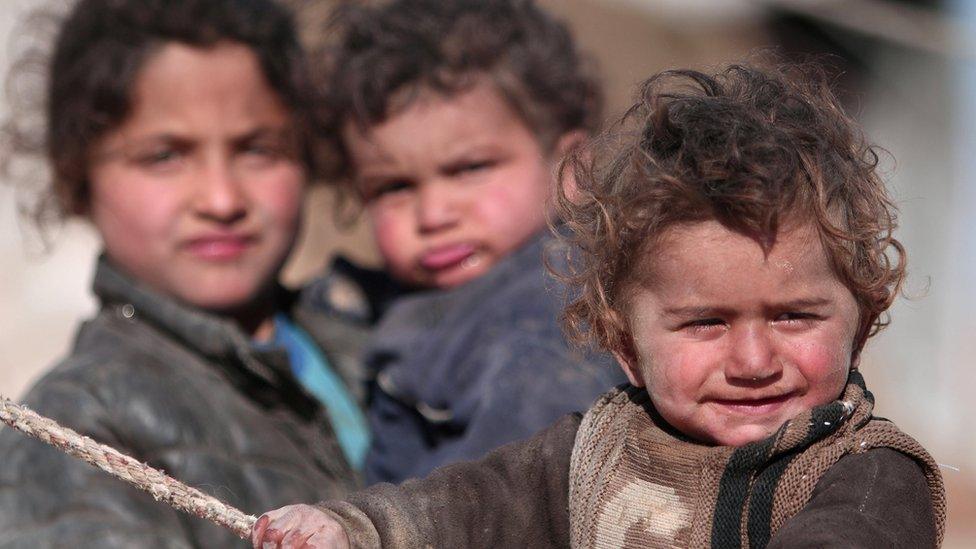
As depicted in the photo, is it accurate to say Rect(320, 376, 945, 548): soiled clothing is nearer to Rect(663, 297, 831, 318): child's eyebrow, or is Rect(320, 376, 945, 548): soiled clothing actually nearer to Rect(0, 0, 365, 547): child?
Rect(663, 297, 831, 318): child's eyebrow

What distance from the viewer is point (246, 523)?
131 centimetres

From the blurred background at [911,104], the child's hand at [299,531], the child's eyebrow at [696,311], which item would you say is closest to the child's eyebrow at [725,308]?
the child's eyebrow at [696,311]

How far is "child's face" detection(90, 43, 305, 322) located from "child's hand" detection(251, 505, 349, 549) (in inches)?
51.2

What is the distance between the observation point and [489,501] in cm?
147

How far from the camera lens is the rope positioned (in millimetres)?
1312

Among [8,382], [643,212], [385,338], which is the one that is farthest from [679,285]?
[8,382]

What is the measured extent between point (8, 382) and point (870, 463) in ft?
14.3

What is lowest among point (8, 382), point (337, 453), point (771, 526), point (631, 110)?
point (8, 382)

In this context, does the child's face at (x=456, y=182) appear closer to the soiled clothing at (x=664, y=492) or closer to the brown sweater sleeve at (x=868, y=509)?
the soiled clothing at (x=664, y=492)

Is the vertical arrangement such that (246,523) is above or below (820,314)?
below

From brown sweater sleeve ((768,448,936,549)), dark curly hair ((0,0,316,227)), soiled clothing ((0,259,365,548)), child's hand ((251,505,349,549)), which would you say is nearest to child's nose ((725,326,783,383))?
brown sweater sleeve ((768,448,936,549))

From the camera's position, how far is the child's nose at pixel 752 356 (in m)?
1.30

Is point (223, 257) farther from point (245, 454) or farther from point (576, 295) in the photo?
point (576, 295)

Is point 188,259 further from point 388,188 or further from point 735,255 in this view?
point 735,255
